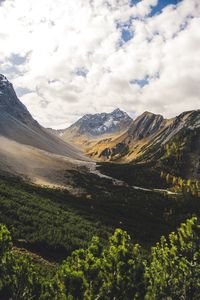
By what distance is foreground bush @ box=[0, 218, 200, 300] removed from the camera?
18016 mm

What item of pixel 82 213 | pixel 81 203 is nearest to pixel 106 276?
pixel 82 213

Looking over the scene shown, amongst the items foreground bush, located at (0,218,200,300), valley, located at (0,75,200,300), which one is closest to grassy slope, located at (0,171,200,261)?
valley, located at (0,75,200,300)

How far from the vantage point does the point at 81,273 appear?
695 inches

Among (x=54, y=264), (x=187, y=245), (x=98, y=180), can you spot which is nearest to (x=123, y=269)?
(x=187, y=245)

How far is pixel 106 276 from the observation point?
18.4m

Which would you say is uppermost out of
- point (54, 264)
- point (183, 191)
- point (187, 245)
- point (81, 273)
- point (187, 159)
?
point (187, 159)

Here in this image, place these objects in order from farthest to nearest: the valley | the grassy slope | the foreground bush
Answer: the grassy slope → the valley → the foreground bush

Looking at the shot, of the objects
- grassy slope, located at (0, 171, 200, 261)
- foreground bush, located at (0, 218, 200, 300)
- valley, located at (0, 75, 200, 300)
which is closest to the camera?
foreground bush, located at (0, 218, 200, 300)

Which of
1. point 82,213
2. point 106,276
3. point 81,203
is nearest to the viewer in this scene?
point 106,276

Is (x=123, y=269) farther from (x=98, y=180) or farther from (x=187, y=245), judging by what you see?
(x=98, y=180)

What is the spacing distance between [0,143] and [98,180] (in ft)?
221

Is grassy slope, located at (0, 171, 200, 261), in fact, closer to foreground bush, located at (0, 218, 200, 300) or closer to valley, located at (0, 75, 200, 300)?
valley, located at (0, 75, 200, 300)

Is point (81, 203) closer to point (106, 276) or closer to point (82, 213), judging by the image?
point (82, 213)

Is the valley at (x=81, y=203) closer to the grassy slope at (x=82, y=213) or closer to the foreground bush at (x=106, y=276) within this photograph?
the grassy slope at (x=82, y=213)
